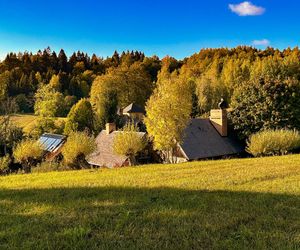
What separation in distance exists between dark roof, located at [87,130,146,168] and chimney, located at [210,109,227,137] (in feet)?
27.7

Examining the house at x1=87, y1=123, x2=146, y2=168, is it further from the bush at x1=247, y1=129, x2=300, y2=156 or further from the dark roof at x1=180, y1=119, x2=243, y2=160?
the bush at x1=247, y1=129, x2=300, y2=156

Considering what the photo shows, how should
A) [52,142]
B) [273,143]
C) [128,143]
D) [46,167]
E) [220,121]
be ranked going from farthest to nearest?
[52,142], [220,121], [273,143], [46,167], [128,143]

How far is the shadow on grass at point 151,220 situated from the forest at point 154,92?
1546 centimetres

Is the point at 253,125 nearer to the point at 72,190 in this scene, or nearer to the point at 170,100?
the point at 170,100

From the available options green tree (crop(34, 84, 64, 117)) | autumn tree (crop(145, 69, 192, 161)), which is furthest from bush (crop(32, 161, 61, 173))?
green tree (crop(34, 84, 64, 117))

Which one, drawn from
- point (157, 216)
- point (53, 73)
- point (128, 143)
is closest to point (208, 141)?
point (128, 143)

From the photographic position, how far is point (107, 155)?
25.9 m

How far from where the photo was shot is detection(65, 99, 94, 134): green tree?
41.4 metres

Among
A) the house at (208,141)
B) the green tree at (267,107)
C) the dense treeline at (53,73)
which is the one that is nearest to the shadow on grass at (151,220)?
the house at (208,141)

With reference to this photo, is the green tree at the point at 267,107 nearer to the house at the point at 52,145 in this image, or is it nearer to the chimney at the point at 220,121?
the chimney at the point at 220,121

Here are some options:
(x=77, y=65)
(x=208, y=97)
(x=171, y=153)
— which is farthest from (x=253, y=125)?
(x=77, y=65)

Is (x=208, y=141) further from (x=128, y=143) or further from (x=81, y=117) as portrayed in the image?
(x=81, y=117)

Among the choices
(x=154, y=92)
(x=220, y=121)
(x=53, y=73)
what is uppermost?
(x=53, y=73)

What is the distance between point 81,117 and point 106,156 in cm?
1737
